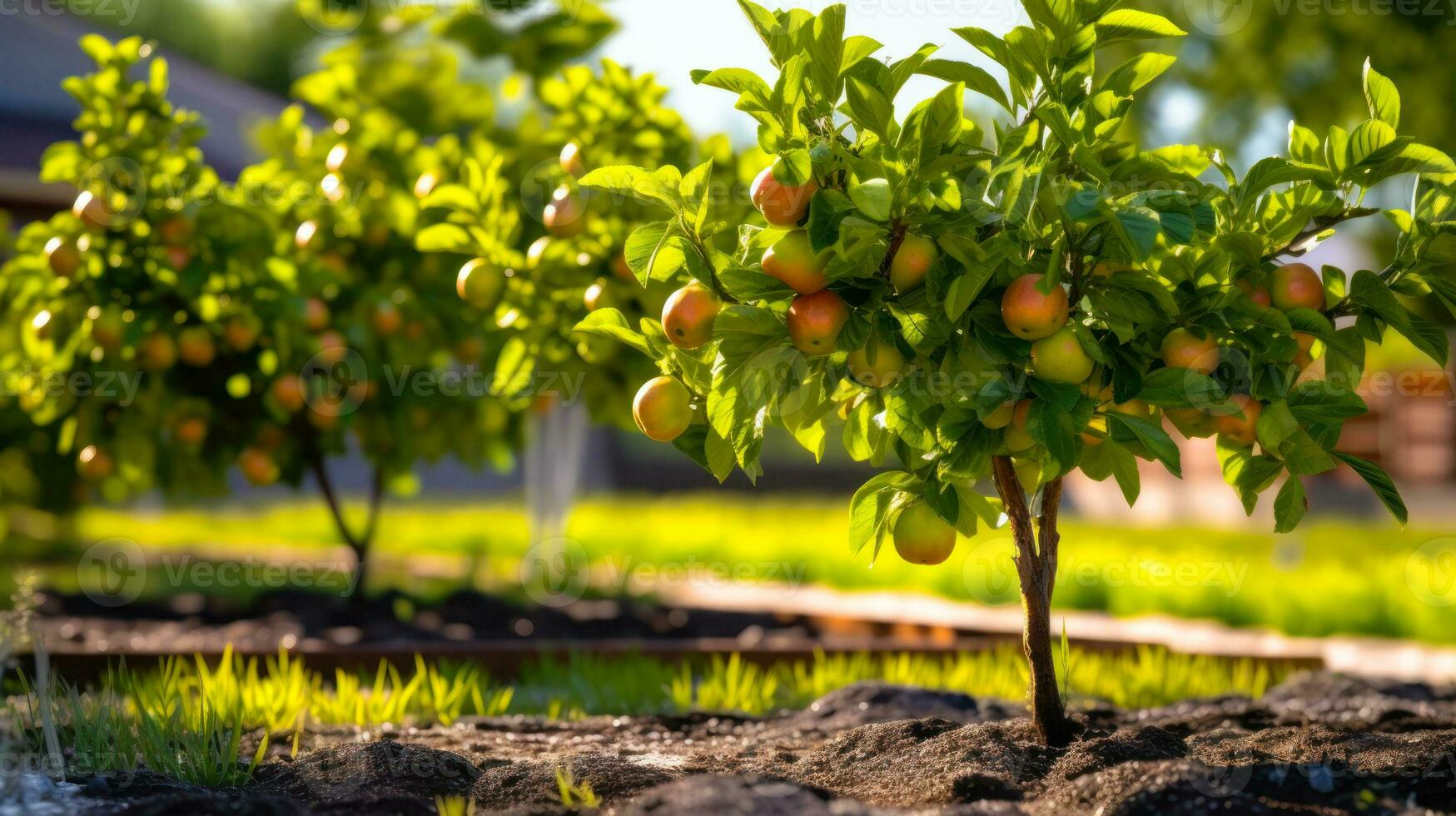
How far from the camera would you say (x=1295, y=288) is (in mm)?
2434

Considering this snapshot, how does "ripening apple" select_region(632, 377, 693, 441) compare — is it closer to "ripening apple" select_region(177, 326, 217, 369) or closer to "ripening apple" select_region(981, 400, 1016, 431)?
"ripening apple" select_region(981, 400, 1016, 431)

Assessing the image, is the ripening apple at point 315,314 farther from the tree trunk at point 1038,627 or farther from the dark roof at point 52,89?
the dark roof at point 52,89

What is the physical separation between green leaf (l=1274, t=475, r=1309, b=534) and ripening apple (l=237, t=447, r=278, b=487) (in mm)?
4004

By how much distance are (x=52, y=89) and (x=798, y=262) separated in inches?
Result: 571

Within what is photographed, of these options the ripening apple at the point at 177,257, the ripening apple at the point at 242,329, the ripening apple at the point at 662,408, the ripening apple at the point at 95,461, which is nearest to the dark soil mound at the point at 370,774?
the ripening apple at the point at 662,408

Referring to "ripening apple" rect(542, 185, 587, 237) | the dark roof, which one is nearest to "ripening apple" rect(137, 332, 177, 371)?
"ripening apple" rect(542, 185, 587, 237)

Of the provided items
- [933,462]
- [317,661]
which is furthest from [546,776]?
[317,661]

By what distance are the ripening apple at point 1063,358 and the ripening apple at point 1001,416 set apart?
0.09 meters

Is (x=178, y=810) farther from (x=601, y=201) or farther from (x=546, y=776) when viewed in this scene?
(x=601, y=201)

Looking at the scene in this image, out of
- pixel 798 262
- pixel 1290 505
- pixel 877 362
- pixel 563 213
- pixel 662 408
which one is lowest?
pixel 1290 505

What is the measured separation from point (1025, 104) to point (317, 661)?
316cm

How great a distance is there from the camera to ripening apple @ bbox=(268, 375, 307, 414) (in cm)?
485

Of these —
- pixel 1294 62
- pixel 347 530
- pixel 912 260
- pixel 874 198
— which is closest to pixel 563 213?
pixel 912 260

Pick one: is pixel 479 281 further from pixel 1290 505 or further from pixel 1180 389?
pixel 1290 505
